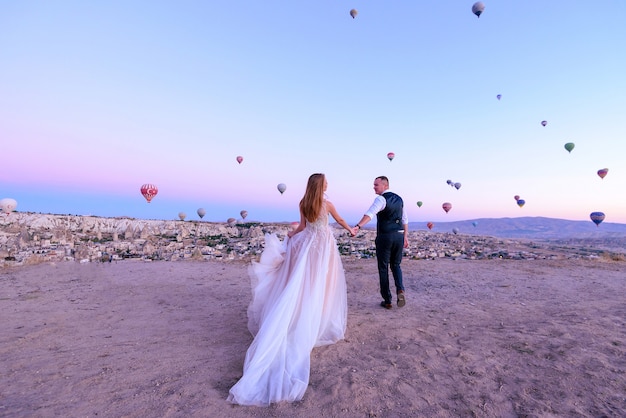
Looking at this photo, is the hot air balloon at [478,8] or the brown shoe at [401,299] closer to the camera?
the brown shoe at [401,299]

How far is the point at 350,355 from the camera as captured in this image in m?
4.59

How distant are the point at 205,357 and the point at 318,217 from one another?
261cm

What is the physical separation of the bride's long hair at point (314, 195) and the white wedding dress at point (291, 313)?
16 cm

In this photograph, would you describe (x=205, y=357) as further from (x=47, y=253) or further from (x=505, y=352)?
(x=47, y=253)

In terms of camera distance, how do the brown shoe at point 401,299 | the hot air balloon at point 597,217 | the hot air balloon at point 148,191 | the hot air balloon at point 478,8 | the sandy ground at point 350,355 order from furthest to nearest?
the hot air balloon at point 597,217, the hot air balloon at point 148,191, the hot air balloon at point 478,8, the brown shoe at point 401,299, the sandy ground at point 350,355

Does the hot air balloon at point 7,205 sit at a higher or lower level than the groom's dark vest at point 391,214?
higher

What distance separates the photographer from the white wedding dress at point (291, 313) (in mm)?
3545

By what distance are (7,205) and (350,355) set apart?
41359 mm

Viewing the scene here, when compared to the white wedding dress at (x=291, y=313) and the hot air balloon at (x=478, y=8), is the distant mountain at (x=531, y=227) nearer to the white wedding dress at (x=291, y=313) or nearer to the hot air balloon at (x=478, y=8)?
the hot air balloon at (x=478, y=8)

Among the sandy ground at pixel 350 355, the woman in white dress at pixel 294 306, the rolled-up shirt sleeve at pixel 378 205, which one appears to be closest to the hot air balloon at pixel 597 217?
the sandy ground at pixel 350 355

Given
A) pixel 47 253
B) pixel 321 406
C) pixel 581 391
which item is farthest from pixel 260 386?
pixel 47 253

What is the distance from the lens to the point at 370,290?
945cm

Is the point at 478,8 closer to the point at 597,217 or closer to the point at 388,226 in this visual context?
the point at 597,217

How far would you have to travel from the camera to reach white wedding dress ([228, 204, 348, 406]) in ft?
11.6
